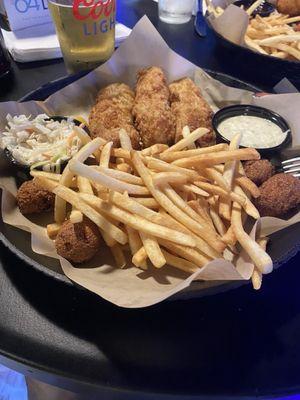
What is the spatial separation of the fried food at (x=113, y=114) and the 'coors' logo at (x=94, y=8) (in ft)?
1.04

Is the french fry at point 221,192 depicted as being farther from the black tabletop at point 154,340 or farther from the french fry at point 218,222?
the black tabletop at point 154,340

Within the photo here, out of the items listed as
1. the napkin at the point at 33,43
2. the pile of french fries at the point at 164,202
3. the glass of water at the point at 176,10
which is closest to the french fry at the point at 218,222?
the pile of french fries at the point at 164,202

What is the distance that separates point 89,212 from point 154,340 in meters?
0.38

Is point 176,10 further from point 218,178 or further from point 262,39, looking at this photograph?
point 218,178

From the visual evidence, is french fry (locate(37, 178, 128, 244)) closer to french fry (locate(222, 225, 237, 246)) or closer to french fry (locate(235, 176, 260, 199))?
french fry (locate(222, 225, 237, 246))

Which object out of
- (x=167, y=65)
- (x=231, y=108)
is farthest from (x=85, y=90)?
(x=231, y=108)

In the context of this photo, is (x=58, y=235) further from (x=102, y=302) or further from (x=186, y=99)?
(x=186, y=99)

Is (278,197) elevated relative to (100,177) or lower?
lower

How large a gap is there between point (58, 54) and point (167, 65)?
81 centimetres

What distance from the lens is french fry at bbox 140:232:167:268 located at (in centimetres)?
103

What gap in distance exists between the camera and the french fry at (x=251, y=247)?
1029 millimetres

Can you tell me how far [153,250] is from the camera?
1065 millimetres

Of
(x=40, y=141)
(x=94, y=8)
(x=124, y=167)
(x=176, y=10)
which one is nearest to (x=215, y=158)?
(x=124, y=167)

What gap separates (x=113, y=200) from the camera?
115 centimetres
